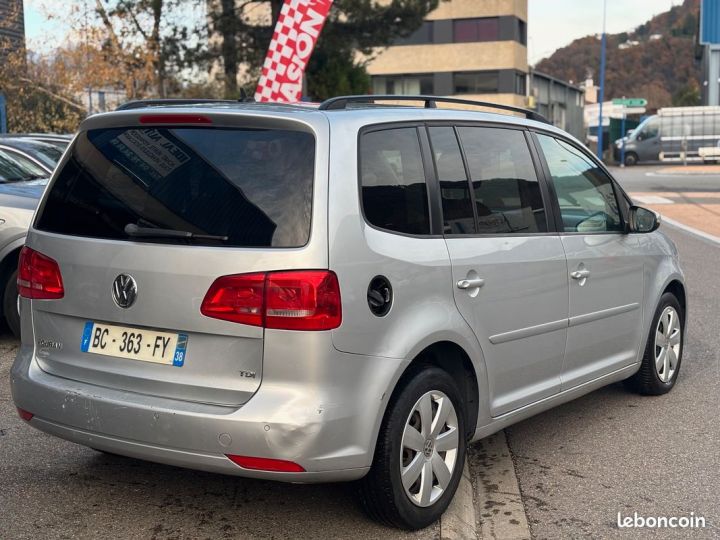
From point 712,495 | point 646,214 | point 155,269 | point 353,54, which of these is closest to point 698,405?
point 646,214

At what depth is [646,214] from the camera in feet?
18.6

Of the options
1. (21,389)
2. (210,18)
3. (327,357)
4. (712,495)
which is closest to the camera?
(327,357)

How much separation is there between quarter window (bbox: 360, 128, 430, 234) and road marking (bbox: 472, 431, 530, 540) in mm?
1254

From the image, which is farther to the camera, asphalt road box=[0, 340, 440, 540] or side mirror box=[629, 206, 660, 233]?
side mirror box=[629, 206, 660, 233]

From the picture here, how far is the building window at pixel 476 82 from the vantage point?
60.7m

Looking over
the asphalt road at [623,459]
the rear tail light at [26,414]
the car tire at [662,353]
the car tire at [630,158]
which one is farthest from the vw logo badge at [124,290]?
the car tire at [630,158]

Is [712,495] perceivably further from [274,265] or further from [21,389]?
[21,389]

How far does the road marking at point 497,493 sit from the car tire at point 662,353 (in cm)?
121

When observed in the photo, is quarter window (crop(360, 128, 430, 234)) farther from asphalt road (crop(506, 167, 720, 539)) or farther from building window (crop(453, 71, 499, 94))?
building window (crop(453, 71, 499, 94))

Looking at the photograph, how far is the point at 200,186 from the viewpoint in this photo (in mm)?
3703

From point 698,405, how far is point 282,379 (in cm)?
341

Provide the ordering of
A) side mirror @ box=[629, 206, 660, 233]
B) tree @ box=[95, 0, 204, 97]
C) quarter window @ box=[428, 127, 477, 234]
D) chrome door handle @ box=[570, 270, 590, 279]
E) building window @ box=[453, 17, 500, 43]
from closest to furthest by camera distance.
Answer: quarter window @ box=[428, 127, 477, 234]
chrome door handle @ box=[570, 270, 590, 279]
side mirror @ box=[629, 206, 660, 233]
tree @ box=[95, 0, 204, 97]
building window @ box=[453, 17, 500, 43]

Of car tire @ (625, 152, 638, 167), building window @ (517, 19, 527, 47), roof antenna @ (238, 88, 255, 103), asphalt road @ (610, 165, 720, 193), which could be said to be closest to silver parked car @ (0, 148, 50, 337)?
roof antenna @ (238, 88, 255, 103)

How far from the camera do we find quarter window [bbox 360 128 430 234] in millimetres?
3814
